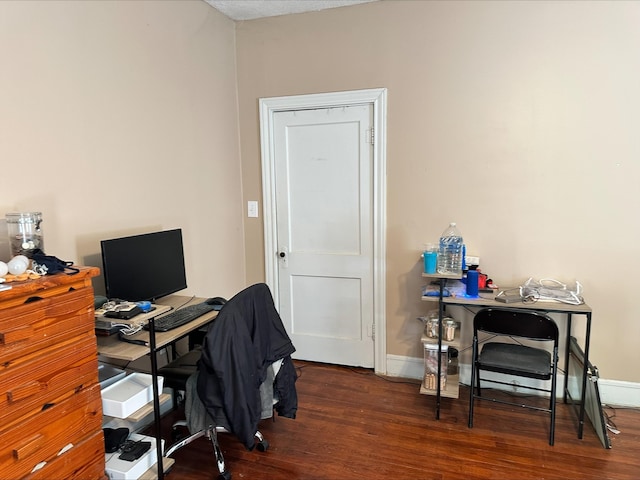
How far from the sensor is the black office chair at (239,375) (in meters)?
2.10

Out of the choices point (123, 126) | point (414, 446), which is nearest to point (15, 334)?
point (123, 126)

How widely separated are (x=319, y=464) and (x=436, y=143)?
222 cm

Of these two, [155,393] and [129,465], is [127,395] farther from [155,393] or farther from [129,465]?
[129,465]

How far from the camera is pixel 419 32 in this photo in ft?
10.4

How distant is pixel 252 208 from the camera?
377 cm

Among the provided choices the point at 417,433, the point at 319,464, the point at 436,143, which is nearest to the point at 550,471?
the point at 417,433

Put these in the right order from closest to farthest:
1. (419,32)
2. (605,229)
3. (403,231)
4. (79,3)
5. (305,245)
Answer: (79,3) → (605,229) → (419,32) → (403,231) → (305,245)

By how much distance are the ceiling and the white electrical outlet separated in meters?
1.45

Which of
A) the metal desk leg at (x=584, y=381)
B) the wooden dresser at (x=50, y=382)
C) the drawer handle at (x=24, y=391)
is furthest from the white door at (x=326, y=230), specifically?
the drawer handle at (x=24, y=391)

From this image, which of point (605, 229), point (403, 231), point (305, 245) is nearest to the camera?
point (605, 229)

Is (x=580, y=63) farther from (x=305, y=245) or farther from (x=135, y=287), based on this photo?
(x=135, y=287)

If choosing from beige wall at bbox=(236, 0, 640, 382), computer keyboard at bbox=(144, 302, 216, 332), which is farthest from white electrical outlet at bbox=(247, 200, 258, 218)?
computer keyboard at bbox=(144, 302, 216, 332)

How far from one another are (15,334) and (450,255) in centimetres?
242

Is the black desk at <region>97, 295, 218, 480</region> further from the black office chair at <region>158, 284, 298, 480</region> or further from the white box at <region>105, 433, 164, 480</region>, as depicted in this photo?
the black office chair at <region>158, 284, 298, 480</region>
